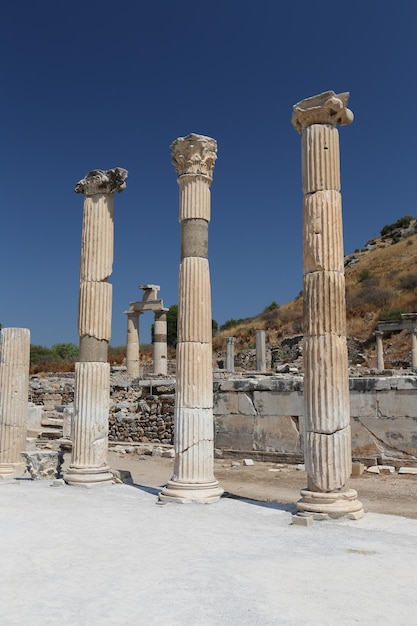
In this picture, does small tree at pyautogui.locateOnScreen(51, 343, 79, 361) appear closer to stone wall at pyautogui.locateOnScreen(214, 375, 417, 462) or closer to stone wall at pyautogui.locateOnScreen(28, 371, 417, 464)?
stone wall at pyautogui.locateOnScreen(28, 371, 417, 464)

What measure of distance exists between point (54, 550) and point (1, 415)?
7429mm

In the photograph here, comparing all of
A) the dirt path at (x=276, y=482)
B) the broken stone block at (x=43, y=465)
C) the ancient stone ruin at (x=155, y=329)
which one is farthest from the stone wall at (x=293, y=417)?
the ancient stone ruin at (x=155, y=329)

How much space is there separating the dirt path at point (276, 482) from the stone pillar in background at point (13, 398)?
2.78m

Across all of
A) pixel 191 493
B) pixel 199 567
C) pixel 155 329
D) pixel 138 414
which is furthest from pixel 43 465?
pixel 155 329

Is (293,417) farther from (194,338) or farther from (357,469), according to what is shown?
(194,338)

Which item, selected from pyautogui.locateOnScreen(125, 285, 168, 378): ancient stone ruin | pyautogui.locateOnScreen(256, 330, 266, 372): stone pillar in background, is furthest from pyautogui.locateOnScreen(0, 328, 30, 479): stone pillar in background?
pyautogui.locateOnScreen(256, 330, 266, 372): stone pillar in background

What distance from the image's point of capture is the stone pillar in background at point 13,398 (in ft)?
43.1

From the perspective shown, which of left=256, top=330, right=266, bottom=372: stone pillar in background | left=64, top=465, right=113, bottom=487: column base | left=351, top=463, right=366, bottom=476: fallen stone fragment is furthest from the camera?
left=256, top=330, right=266, bottom=372: stone pillar in background

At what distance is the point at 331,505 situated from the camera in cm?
820

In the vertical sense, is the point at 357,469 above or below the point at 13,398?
below

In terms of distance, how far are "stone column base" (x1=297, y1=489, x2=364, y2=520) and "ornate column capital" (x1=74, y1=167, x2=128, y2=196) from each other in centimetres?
740

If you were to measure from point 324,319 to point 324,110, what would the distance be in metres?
3.29

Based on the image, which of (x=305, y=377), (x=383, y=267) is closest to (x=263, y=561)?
(x=305, y=377)

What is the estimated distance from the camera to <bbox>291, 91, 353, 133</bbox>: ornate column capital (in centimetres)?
915
